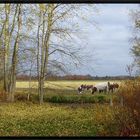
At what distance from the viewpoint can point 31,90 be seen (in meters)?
9.68

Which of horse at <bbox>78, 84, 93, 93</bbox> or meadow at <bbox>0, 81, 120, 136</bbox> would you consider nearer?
meadow at <bbox>0, 81, 120, 136</bbox>

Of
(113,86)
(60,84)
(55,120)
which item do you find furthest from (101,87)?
(55,120)

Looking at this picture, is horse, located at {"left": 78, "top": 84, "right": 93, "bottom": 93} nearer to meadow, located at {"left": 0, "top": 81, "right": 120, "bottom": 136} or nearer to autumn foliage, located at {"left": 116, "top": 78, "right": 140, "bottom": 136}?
meadow, located at {"left": 0, "top": 81, "right": 120, "bottom": 136}

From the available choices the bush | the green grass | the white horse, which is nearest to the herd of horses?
the white horse

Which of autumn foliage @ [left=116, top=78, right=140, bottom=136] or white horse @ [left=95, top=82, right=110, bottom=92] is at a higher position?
white horse @ [left=95, top=82, right=110, bottom=92]

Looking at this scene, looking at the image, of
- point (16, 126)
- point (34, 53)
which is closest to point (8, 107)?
point (16, 126)

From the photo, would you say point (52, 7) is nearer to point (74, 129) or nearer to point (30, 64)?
point (30, 64)

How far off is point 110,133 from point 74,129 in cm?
62

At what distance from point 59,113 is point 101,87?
2.83ft

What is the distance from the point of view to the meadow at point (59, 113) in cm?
932

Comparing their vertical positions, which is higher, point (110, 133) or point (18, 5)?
point (18, 5)

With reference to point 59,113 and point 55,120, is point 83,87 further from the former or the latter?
point 55,120

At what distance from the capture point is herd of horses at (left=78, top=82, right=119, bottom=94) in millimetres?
9438

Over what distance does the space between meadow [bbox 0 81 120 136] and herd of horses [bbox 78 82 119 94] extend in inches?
2.9
